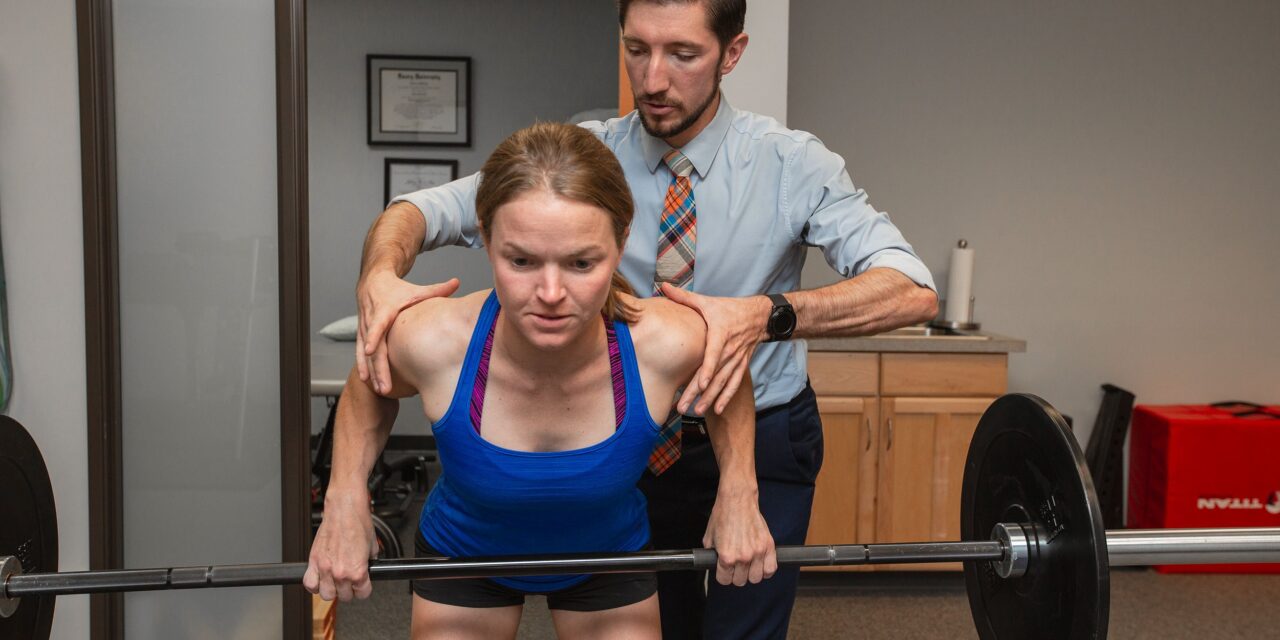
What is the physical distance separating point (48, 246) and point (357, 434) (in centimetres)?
117

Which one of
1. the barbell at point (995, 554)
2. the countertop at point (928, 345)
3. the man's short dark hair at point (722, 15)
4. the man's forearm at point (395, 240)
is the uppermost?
the man's short dark hair at point (722, 15)

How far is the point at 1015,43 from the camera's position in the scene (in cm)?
358

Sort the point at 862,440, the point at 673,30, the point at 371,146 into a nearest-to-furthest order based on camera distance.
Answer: the point at 673,30 < the point at 862,440 < the point at 371,146

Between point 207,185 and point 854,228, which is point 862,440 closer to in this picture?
point 854,228

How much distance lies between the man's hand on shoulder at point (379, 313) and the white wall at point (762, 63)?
1.60 metres

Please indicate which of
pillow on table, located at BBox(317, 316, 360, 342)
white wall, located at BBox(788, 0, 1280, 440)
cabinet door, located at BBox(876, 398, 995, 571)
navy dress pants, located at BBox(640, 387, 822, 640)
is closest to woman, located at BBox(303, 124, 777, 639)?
navy dress pants, located at BBox(640, 387, 822, 640)

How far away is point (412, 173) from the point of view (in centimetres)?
479

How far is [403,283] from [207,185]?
1.03m

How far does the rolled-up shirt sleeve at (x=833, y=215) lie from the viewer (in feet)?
4.77

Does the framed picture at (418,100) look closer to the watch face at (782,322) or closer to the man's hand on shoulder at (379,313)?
the man's hand on shoulder at (379,313)

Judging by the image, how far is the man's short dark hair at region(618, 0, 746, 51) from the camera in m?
1.40

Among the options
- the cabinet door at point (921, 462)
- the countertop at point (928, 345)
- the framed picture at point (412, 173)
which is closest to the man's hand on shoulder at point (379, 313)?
the countertop at point (928, 345)

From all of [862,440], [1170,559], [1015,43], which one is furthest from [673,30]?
[1015,43]

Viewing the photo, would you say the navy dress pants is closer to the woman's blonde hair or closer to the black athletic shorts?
the black athletic shorts
